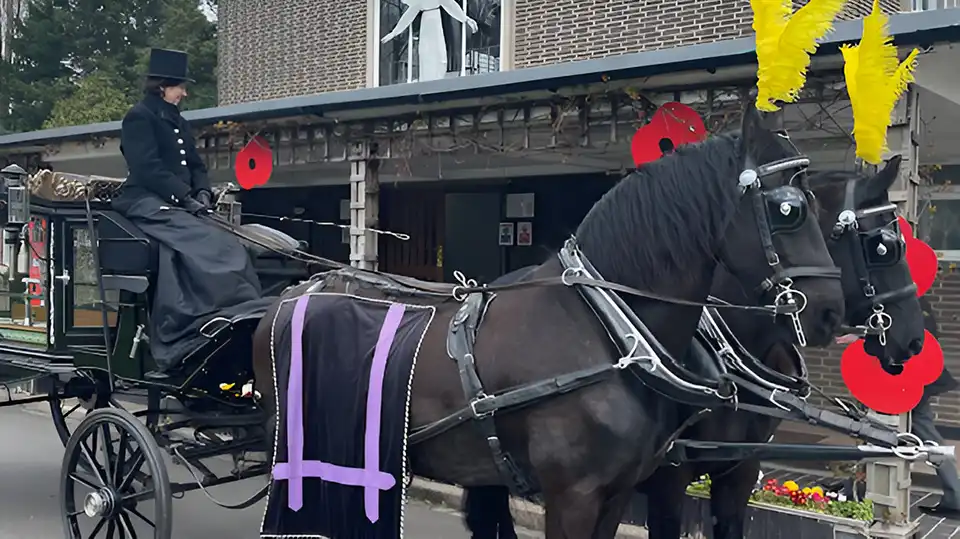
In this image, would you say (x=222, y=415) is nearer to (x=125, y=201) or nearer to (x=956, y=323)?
(x=125, y=201)

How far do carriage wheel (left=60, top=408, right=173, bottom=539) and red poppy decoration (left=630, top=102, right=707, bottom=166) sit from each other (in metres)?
3.57

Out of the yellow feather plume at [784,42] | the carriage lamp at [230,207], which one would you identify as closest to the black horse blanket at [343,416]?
the yellow feather plume at [784,42]

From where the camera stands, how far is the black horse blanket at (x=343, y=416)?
3.74m

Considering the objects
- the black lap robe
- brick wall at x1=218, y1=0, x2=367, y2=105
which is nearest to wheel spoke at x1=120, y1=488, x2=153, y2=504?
the black lap robe

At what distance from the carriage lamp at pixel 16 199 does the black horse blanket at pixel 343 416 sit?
76.8 inches

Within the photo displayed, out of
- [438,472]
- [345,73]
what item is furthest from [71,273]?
[345,73]

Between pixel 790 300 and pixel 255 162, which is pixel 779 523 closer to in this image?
pixel 790 300

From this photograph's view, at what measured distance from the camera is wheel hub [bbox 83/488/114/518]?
192 inches

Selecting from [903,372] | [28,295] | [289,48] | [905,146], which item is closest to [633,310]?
[903,372]

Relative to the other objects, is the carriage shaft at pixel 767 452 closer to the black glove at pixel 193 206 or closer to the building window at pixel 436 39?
the black glove at pixel 193 206

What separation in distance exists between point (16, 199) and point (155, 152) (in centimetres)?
81

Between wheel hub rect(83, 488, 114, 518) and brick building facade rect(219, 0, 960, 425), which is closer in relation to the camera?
wheel hub rect(83, 488, 114, 518)

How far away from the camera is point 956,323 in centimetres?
948

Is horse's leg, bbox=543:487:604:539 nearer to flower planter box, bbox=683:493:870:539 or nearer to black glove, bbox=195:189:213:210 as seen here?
flower planter box, bbox=683:493:870:539
